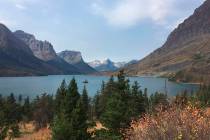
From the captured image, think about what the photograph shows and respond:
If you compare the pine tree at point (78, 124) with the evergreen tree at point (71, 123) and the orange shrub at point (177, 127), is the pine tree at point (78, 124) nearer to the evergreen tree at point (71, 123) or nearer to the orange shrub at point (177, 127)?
the evergreen tree at point (71, 123)

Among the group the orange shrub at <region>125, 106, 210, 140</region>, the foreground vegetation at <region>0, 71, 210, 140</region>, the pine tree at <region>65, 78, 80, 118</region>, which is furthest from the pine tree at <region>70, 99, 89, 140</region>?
the orange shrub at <region>125, 106, 210, 140</region>

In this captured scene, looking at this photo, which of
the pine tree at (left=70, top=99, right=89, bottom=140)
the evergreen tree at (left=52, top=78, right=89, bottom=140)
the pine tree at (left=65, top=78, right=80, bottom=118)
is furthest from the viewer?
the pine tree at (left=65, top=78, right=80, bottom=118)

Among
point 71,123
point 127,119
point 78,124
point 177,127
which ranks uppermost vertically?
point 177,127

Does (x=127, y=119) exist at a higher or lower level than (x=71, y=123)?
higher

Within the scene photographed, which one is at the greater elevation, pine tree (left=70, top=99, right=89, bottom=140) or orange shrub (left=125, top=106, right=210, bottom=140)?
orange shrub (left=125, top=106, right=210, bottom=140)

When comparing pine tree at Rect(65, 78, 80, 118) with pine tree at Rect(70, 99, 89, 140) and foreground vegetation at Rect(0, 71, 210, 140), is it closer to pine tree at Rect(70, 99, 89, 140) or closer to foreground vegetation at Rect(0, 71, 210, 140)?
foreground vegetation at Rect(0, 71, 210, 140)

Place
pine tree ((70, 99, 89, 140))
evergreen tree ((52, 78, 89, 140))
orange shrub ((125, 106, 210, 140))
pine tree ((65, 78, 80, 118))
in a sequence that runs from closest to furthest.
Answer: orange shrub ((125, 106, 210, 140)) < evergreen tree ((52, 78, 89, 140)) < pine tree ((70, 99, 89, 140)) < pine tree ((65, 78, 80, 118))

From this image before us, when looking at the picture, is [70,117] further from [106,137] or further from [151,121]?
[151,121]

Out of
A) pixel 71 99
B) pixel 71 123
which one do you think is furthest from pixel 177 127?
pixel 71 99

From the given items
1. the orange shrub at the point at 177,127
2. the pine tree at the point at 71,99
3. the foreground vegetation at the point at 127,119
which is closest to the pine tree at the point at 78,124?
the foreground vegetation at the point at 127,119

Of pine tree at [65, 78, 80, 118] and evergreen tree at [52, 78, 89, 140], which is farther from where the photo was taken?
pine tree at [65, 78, 80, 118]

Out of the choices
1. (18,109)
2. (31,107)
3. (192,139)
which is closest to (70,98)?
(192,139)

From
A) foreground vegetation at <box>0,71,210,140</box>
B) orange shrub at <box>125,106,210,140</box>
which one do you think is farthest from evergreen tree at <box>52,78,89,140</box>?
orange shrub at <box>125,106,210,140</box>

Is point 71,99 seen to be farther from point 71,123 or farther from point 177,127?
point 177,127
